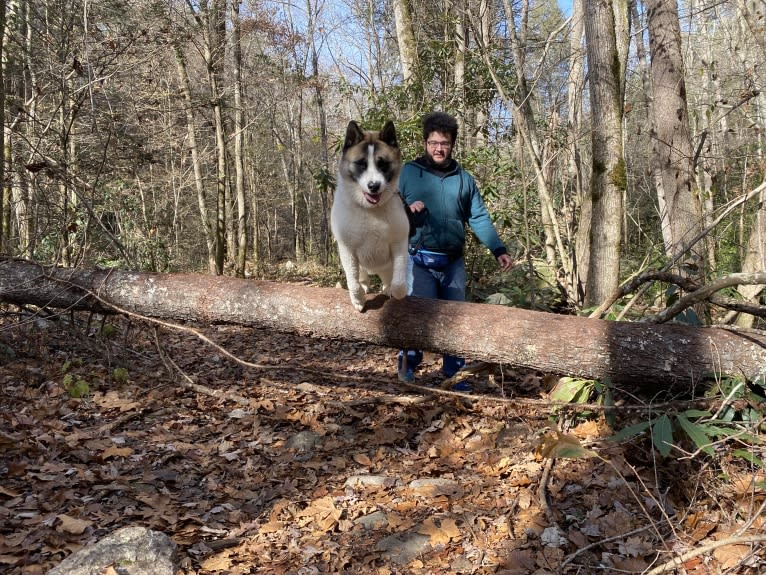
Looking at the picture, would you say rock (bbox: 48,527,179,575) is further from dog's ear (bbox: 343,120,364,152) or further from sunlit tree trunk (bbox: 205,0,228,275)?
sunlit tree trunk (bbox: 205,0,228,275)

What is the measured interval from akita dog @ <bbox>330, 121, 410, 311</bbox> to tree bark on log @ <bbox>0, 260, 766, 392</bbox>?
0.29m

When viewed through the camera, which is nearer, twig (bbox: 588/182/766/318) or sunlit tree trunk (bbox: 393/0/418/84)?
twig (bbox: 588/182/766/318)

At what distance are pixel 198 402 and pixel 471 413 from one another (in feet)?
9.02

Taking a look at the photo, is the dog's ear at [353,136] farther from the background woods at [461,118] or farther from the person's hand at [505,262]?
the background woods at [461,118]

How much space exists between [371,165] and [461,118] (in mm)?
5723

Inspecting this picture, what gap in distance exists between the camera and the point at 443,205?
477 centimetres

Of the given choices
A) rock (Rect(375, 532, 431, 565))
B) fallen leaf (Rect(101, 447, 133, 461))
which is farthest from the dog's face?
fallen leaf (Rect(101, 447, 133, 461))

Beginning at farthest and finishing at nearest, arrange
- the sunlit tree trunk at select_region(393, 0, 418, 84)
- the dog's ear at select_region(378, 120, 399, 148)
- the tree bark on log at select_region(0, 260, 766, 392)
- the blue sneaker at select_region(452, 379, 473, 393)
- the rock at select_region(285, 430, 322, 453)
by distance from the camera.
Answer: the sunlit tree trunk at select_region(393, 0, 418, 84), the blue sneaker at select_region(452, 379, 473, 393), the rock at select_region(285, 430, 322, 453), the dog's ear at select_region(378, 120, 399, 148), the tree bark on log at select_region(0, 260, 766, 392)

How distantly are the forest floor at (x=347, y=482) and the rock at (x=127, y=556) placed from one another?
0.22 meters

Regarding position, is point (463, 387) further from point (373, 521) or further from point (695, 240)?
point (695, 240)

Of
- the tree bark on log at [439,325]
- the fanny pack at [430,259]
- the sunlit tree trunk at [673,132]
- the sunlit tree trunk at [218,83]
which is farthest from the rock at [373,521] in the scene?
the sunlit tree trunk at [218,83]

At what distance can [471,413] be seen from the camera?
15.9 feet

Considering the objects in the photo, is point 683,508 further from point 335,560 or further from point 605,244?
point 605,244

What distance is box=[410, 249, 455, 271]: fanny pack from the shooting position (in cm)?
493
